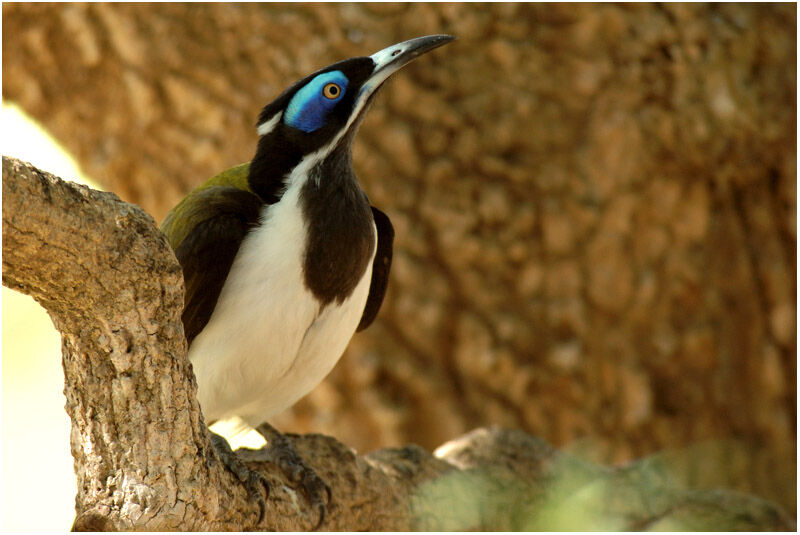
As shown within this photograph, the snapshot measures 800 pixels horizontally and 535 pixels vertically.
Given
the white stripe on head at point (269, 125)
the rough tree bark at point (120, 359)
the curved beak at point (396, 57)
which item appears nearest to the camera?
the rough tree bark at point (120, 359)

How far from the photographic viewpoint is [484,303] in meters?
5.93

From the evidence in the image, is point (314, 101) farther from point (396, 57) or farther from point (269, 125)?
point (396, 57)

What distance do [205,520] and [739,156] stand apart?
14.6 ft

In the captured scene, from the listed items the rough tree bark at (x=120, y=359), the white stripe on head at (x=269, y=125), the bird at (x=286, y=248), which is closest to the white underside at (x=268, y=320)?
the bird at (x=286, y=248)

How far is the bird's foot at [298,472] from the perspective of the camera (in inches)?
126

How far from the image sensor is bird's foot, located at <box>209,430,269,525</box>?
2.81 m

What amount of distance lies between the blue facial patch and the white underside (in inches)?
8.5

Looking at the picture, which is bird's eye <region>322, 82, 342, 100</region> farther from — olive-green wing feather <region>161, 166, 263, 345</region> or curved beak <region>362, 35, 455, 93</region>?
olive-green wing feather <region>161, 166, 263, 345</region>

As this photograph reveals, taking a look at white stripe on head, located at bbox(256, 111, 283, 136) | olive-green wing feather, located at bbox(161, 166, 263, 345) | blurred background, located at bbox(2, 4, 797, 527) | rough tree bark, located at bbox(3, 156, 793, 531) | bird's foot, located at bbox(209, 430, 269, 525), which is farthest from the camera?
blurred background, located at bbox(2, 4, 797, 527)

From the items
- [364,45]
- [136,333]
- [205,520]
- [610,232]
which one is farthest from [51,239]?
[610,232]

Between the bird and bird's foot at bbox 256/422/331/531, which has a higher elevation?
the bird

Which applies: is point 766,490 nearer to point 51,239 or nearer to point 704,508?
point 704,508

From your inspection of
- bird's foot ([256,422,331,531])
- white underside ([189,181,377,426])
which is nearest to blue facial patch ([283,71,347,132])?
white underside ([189,181,377,426])

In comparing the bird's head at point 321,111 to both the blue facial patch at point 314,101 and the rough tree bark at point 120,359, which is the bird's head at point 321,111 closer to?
the blue facial patch at point 314,101
